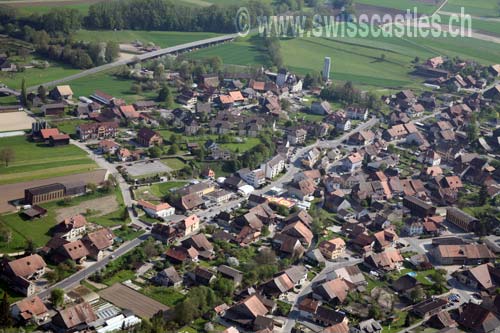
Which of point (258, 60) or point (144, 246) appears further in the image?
point (258, 60)

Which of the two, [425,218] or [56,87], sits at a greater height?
[56,87]

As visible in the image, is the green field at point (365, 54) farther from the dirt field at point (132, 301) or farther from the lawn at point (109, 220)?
the dirt field at point (132, 301)

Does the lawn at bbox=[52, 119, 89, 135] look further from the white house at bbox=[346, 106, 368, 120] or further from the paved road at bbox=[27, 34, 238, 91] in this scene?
the white house at bbox=[346, 106, 368, 120]

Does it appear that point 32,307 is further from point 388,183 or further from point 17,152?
point 388,183

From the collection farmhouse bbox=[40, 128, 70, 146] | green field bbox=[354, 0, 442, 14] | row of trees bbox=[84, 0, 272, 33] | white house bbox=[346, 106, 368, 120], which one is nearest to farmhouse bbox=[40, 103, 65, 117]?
farmhouse bbox=[40, 128, 70, 146]

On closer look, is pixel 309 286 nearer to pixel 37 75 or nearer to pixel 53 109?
pixel 53 109

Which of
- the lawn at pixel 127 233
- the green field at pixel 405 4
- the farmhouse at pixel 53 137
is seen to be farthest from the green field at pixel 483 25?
the lawn at pixel 127 233

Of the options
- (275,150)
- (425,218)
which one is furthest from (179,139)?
(425,218)
